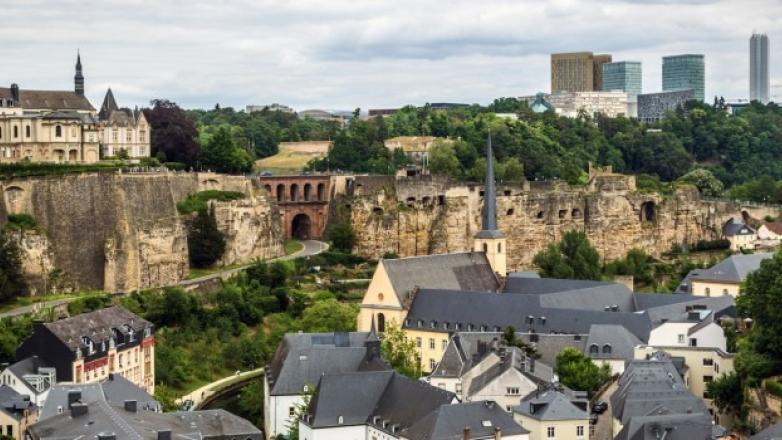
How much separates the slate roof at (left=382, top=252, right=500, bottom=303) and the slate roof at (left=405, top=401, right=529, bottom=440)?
2336cm

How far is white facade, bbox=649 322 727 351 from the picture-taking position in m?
62.9

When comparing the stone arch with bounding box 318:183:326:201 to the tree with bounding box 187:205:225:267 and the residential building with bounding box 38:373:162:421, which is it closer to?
the tree with bounding box 187:205:225:267

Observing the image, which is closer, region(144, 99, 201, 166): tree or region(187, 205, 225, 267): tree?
region(187, 205, 225, 267): tree

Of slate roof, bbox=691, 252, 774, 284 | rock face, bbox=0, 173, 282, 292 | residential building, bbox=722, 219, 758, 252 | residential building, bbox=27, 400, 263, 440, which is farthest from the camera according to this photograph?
residential building, bbox=722, 219, 758, 252

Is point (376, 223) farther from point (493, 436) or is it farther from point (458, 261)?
point (493, 436)

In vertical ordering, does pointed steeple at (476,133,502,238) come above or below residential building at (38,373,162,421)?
above

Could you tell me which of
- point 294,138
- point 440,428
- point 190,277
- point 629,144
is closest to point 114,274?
point 190,277

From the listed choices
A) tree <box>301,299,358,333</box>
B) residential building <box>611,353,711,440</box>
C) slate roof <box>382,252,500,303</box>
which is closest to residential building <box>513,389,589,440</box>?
residential building <box>611,353,711,440</box>

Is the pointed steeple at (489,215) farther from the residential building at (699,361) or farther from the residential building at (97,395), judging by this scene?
the residential building at (97,395)

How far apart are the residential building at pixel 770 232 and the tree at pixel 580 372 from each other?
52.9 m

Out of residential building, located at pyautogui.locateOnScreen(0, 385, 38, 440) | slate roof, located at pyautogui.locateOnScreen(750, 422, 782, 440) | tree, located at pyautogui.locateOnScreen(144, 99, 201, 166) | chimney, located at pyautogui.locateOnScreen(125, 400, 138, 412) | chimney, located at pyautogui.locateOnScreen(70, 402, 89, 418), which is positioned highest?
tree, located at pyautogui.locateOnScreen(144, 99, 201, 166)

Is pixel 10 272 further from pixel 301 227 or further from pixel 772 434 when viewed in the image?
pixel 772 434

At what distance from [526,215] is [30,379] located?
5175 cm

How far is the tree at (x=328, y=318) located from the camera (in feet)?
255
